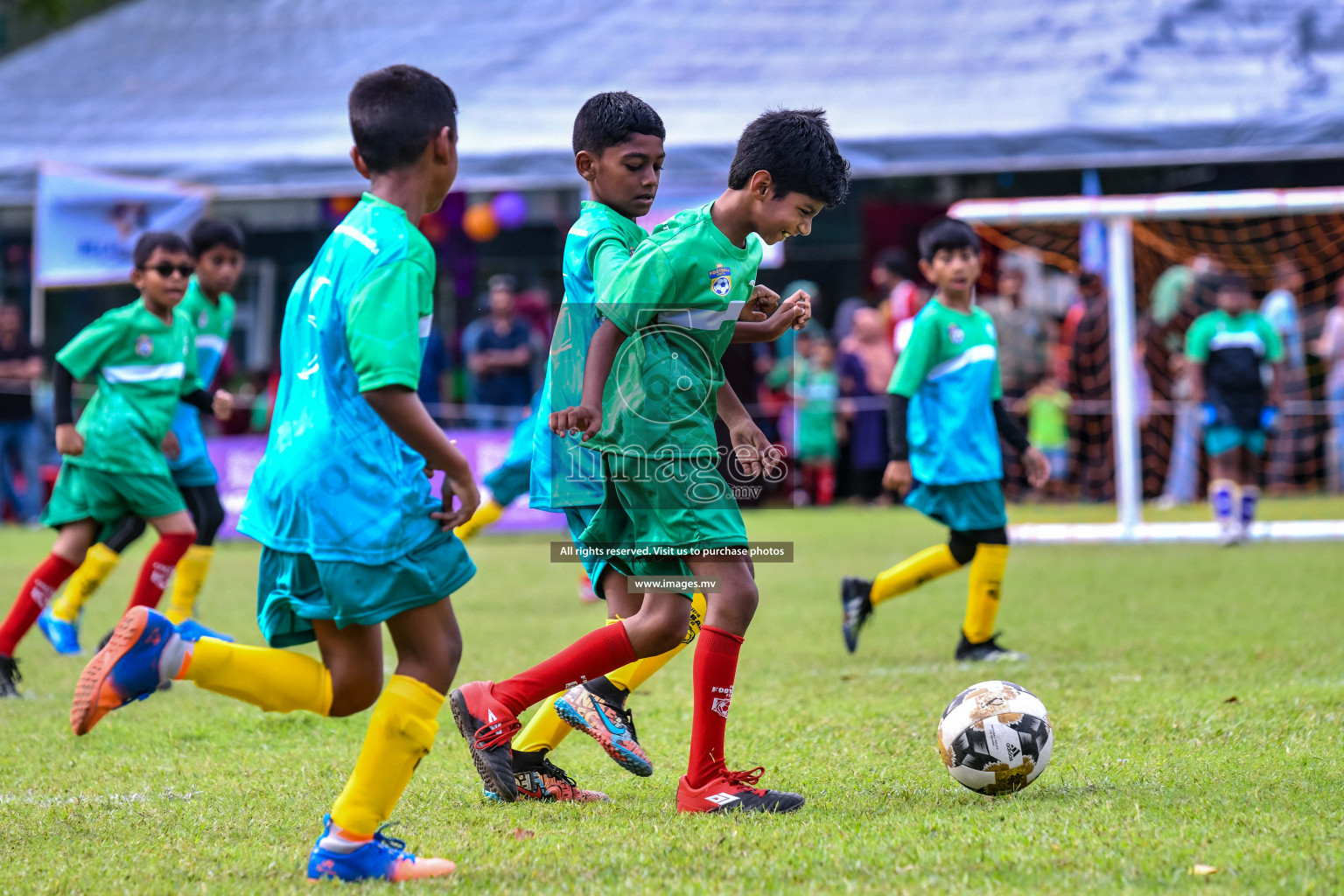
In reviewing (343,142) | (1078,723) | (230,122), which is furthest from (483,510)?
(230,122)

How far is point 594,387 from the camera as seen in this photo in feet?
10.9

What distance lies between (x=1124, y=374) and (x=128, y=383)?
25.2 ft

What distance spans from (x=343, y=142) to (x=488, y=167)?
5.28 feet

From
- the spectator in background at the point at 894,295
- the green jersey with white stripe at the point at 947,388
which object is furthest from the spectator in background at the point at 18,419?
the green jersey with white stripe at the point at 947,388

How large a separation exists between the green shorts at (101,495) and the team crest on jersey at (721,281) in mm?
3420

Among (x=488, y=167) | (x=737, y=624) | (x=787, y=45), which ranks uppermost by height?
(x=787, y=45)

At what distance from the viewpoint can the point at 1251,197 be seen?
35.1ft

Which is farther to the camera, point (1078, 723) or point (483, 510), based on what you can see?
point (483, 510)

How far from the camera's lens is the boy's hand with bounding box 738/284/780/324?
3.60 meters

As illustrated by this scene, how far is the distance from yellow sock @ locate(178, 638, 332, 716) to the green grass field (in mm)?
355

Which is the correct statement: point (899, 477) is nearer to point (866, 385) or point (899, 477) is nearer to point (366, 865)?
point (366, 865)

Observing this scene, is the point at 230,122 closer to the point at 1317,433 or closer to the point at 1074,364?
the point at 1074,364

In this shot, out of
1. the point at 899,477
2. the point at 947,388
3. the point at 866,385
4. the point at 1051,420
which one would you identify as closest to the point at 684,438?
the point at 899,477

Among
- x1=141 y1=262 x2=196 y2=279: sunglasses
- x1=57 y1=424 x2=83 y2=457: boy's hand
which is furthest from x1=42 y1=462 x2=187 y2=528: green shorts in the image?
x1=141 y1=262 x2=196 y2=279: sunglasses
